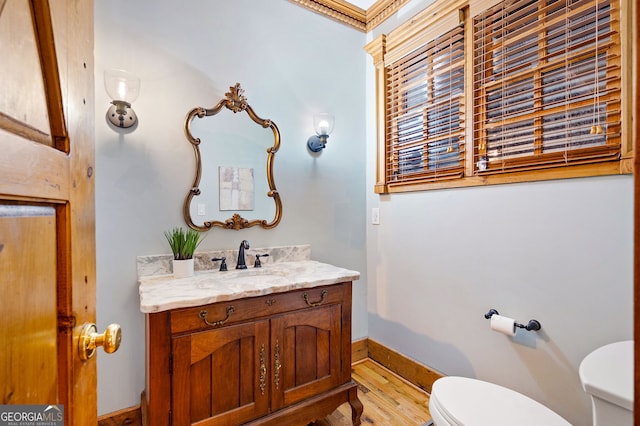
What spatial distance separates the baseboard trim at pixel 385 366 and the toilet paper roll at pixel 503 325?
589 mm

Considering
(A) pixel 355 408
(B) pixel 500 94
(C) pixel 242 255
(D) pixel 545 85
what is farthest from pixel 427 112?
(A) pixel 355 408

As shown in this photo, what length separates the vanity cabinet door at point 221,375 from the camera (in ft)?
4.10

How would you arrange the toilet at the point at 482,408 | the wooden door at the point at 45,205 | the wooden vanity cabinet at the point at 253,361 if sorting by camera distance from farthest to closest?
1. the wooden vanity cabinet at the point at 253,361
2. the toilet at the point at 482,408
3. the wooden door at the point at 45,205

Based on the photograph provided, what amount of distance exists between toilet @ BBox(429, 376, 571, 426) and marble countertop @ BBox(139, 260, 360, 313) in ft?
2.24

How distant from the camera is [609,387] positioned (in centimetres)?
82

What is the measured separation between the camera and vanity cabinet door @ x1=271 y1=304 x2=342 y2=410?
57.8 inches

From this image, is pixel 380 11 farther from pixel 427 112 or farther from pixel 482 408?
pixel 482 408

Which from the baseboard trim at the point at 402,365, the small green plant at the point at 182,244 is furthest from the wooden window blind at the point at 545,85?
the small green plant at the point at 182,244

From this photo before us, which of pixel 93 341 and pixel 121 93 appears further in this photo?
pixel 121 93

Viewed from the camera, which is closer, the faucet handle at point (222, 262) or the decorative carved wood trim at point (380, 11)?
the faucet handle at point (222, 262)

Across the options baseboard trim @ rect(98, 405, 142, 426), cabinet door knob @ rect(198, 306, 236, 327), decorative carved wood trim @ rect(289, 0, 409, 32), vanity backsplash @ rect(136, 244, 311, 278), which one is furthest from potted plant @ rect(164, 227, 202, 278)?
decorative carved wood trim @ rect(289, 0, 409, 32)

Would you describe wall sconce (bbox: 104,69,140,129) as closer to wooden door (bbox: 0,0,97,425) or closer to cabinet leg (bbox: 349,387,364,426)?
wooden door (bbox: 0,0,97,425)

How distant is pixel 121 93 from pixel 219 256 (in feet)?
3.27

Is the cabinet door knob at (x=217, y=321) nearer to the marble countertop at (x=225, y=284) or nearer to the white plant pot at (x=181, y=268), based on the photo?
the marble countertop at (x=225, y=284)
